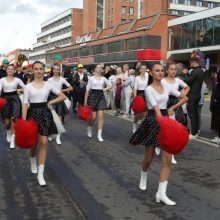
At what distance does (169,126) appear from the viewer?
15.5ft

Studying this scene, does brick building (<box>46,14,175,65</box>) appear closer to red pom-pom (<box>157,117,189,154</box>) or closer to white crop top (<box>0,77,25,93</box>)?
white crop top (<box>0,77,25,93</box>)

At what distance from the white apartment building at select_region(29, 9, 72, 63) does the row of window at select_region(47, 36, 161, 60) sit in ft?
85.3

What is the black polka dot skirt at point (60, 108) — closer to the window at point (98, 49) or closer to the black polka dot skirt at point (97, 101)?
the black polka dot skirt at point (97, 101)

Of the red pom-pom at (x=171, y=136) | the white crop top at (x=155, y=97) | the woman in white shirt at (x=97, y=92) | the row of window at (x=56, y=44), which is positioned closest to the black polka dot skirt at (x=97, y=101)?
the woman in white shirt at (x=97, y=92)

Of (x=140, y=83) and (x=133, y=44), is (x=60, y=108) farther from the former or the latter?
(x=133, y=44)

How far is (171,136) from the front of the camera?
4.67m

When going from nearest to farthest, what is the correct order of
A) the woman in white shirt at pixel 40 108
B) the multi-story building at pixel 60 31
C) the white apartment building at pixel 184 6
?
the woman in white shirt at pixel 40 108
the white apartment building at pixel 184 6
the multi-story building at pixel 60 31

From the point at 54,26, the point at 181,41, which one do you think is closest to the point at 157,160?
the point at 181,41

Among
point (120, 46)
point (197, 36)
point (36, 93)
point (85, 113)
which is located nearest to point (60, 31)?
point (120, 46)

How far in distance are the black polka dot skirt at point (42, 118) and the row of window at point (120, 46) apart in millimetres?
45850

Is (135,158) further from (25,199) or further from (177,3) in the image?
(177,3)

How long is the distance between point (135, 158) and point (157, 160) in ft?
1.41

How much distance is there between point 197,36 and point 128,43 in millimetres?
14526

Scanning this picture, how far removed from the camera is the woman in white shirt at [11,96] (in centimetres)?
880
